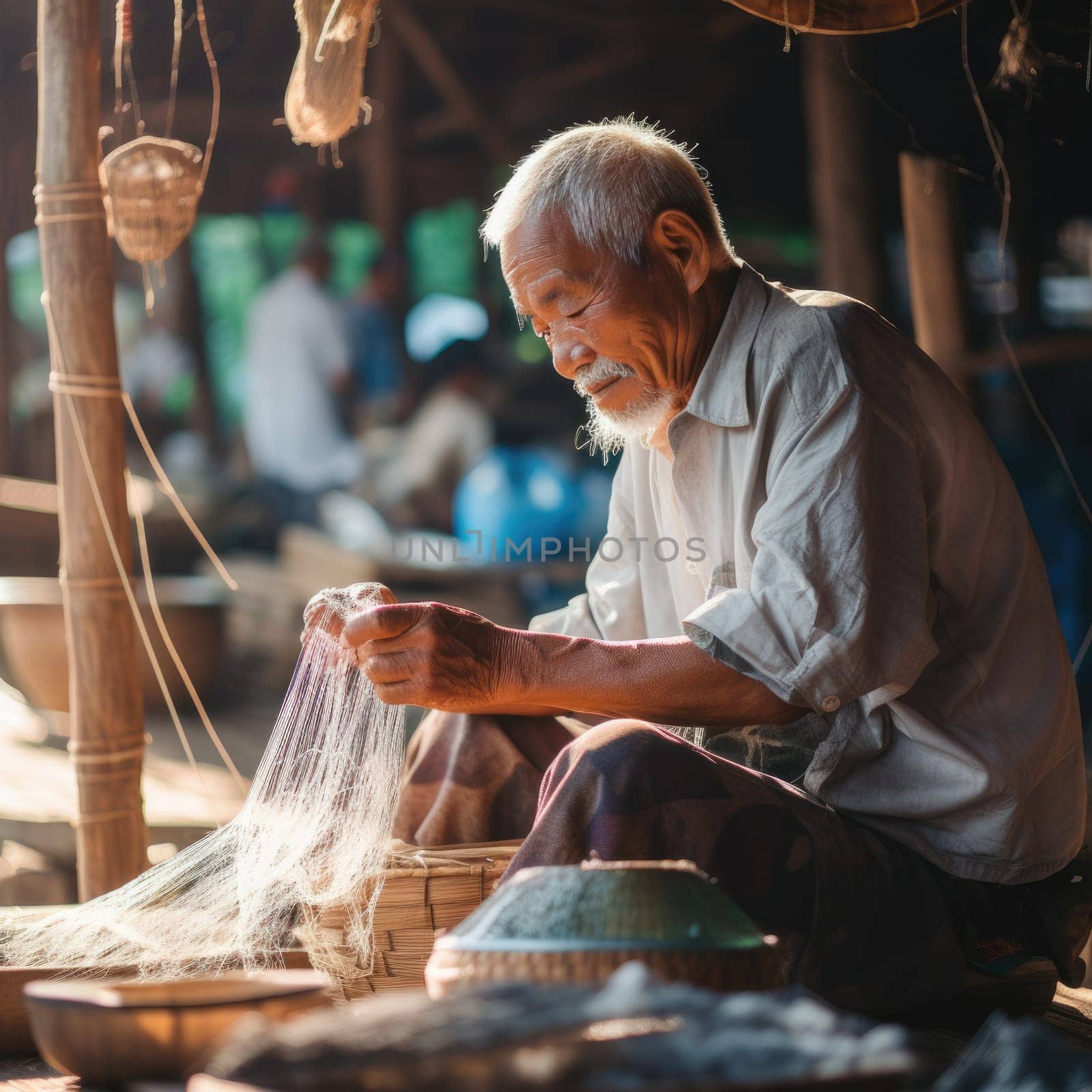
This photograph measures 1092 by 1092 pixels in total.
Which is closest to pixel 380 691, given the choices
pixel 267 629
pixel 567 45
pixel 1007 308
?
pixel 1007 308

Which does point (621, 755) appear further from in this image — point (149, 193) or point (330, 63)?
point (149, 193)

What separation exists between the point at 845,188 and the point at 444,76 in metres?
3.86

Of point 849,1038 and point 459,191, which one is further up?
point 459,191

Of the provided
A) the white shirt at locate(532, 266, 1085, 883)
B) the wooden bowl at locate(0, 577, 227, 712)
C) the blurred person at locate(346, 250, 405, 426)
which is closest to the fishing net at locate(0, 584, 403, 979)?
the white shirt at locate(532, 266, 1085, 883)

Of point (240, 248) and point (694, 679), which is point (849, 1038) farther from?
point (240, 248)

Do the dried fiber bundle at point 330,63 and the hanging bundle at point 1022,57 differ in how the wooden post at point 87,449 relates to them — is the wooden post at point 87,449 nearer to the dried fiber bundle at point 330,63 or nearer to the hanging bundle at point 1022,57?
the dried fiber bundle at point 330,63

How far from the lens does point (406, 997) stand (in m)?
1.08

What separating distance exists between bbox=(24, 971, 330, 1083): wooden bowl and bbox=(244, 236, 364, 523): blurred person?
6.43 m

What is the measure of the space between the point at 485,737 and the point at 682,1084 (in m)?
1.48

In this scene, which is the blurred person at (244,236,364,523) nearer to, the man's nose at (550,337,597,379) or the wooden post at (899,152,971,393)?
the wooden post at (899,152,971,393)

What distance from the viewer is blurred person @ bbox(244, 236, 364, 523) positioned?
7754mm

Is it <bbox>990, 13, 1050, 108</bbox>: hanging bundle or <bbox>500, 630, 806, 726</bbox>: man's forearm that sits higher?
<bbox>990, 13, 1050, 108</bbox>: hanging bundle

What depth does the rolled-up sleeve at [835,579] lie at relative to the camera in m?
1.86

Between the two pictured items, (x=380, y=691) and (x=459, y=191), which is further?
(x=459, y=191)
